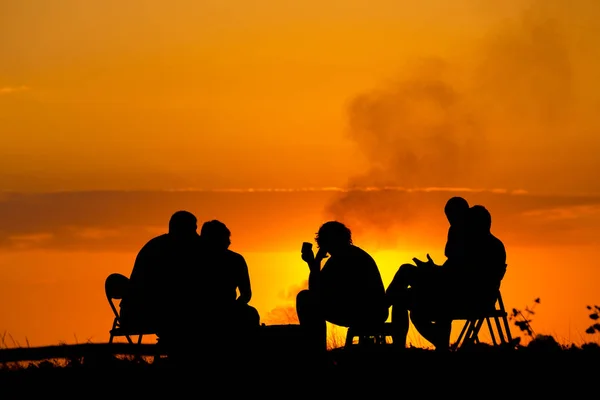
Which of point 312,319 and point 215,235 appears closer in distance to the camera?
point 312,319

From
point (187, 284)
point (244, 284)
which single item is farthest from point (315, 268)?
point (187, 284)

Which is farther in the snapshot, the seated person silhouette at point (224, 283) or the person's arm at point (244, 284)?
the person's arm at point (244, 284)

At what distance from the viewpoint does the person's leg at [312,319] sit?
40.8 ft

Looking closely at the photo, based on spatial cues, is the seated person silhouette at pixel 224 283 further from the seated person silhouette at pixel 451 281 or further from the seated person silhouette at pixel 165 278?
the seated person silhouette at pixel 451 281

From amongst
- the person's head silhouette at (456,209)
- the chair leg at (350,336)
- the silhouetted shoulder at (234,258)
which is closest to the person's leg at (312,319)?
the chair leg at (350,336)

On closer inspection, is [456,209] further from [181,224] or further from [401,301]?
[181,224]

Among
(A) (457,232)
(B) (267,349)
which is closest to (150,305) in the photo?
(B) (267,349)

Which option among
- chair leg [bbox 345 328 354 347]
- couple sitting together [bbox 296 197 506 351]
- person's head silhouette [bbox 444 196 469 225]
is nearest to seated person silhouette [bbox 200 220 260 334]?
couple sitting together [bbox 296 197 506 351]

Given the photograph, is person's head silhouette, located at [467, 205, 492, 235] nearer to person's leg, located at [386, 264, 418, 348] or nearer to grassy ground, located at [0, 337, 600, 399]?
person's leg, located at [386, 264, 418, 348]

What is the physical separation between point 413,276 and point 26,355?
4.26m

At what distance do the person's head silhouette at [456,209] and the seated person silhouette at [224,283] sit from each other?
7.62ft

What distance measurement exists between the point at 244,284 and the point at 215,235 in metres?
0.63

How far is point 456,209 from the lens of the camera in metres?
13.2

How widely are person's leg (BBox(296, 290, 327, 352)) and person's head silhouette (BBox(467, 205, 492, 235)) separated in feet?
6.21
